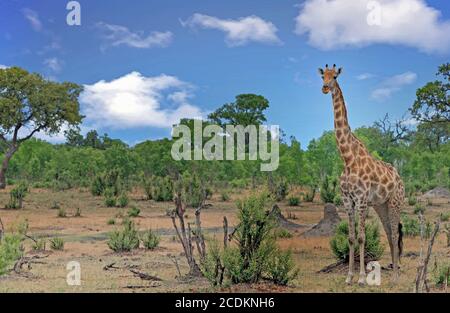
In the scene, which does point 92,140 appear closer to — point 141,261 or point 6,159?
point 6,159

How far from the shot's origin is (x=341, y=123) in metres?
11.0

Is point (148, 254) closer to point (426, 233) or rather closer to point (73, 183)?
point (426, 233)

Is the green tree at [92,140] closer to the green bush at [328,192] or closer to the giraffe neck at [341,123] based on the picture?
the green bush at [328,192]

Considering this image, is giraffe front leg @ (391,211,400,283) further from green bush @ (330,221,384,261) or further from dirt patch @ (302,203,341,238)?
dirt patch @ (302,203,341,238)

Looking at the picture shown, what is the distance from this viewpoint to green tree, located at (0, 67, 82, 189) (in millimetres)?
37719

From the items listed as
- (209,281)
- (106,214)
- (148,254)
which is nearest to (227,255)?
(209,281)

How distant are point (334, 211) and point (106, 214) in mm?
12515

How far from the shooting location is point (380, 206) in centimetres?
1106

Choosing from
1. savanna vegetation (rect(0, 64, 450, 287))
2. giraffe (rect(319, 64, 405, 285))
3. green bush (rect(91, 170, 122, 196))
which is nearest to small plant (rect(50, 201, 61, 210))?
savanna vegetation (rect(0, 64, 450, 287))

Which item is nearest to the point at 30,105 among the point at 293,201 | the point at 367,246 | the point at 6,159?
the point at 6,159

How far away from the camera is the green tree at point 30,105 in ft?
124

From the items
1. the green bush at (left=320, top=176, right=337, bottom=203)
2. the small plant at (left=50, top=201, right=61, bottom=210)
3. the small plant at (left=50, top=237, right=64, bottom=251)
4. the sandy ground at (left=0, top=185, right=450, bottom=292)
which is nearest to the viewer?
the sandy ground at (left=0, top=185, right=450, bottom=292)

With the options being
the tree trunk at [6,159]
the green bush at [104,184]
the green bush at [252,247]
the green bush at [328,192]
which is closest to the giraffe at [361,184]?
the green bush at [252,247]

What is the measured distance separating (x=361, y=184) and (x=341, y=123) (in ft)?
4.40
